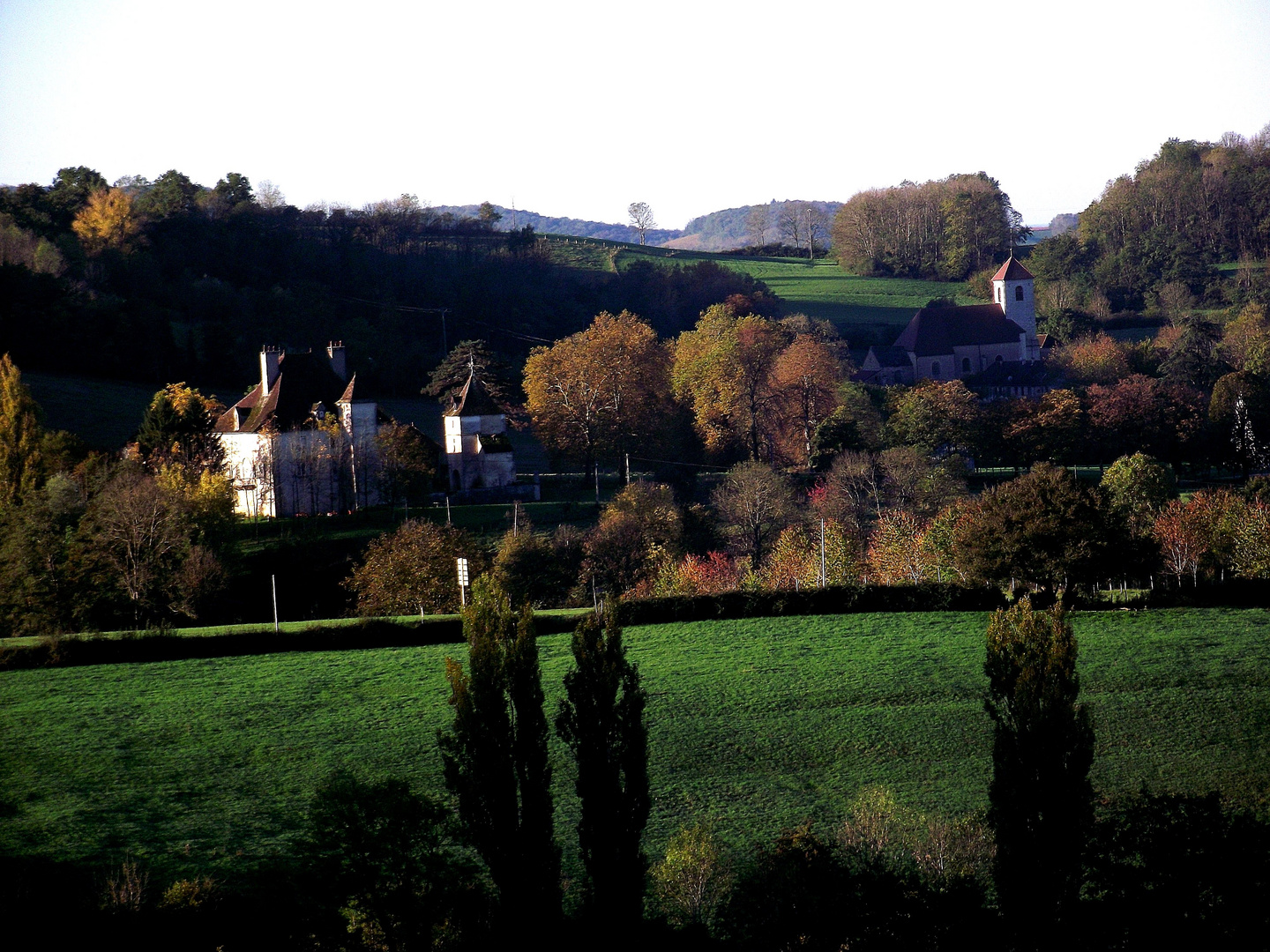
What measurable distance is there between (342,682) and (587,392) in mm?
31792

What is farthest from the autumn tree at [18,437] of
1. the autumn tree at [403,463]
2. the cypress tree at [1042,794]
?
the cypress tree at [1042,794]

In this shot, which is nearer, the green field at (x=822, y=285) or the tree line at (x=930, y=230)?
the green field at (x=822, y=285)

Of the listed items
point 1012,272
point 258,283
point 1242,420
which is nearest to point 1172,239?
point 1012,272

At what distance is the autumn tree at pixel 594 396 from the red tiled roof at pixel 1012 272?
41.9 m

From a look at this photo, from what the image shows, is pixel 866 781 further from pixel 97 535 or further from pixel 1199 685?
Answer: pixel 97 535

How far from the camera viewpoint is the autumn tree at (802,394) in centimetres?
6019

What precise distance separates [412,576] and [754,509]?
1299 centimetres

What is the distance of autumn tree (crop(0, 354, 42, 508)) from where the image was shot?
44.2m

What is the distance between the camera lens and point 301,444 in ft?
159

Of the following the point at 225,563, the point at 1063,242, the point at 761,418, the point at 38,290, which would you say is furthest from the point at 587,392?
the point at 1063,242

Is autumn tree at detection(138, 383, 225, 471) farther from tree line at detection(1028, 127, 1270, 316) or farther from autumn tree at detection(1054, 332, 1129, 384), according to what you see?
tree line at detection(1028, 127, 1270, 316)

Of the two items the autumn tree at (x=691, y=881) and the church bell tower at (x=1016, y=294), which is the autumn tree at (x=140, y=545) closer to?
the autumn tree at (x=691, y=881)

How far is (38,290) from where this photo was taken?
65688 mm

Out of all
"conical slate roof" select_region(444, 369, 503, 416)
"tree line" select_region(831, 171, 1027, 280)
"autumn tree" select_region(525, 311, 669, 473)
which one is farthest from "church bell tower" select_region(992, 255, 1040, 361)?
"conical slate roof" select_region(444, 369, 503, 416)
